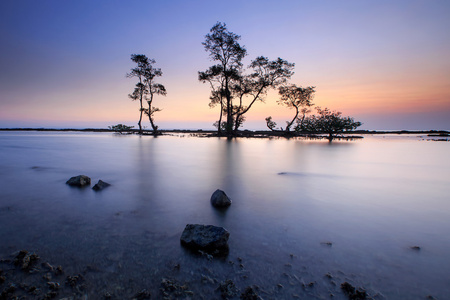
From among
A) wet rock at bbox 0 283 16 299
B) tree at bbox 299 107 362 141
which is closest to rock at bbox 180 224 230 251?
wet rock at bbox 0 283 16 299

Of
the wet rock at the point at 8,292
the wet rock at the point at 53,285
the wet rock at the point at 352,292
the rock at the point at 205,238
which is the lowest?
the wet rock at the point at 53,285

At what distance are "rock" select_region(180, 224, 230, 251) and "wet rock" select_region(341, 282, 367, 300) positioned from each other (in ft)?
4.85

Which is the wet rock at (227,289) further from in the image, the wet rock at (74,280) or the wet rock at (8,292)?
the wet rock at (8,292)

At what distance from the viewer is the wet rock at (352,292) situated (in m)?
2.11

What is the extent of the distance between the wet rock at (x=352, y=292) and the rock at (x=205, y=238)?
4.85 feet

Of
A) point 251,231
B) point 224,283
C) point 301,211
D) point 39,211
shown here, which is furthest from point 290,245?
point 39,211

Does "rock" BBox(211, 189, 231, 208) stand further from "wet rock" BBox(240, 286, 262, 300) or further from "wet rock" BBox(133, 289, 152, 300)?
"wet rock" BBox(133, 289, 152, 300)


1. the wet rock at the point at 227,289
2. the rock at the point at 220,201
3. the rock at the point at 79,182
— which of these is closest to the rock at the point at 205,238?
the wet rock at the point at 227,289

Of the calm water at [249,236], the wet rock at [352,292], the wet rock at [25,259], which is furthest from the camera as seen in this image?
the wet rock at [25,259]

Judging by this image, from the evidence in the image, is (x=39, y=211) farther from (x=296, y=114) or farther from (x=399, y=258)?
(x=296, y=114)

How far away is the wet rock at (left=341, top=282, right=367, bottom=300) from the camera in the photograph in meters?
2.11

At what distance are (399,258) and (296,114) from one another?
4718cm

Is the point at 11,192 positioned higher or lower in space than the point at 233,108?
lower

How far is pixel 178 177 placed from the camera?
26.5ft
